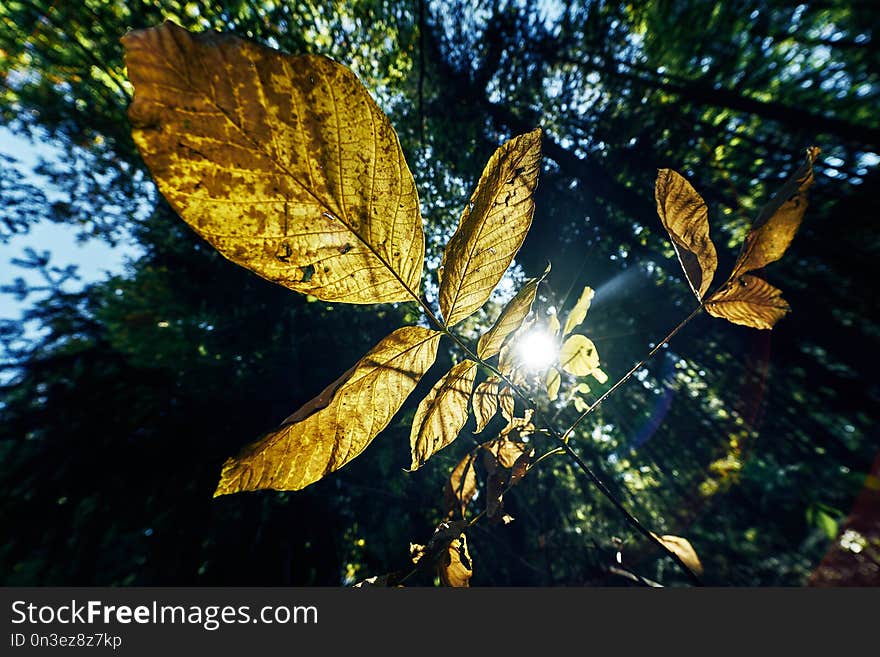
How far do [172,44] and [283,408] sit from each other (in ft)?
10.9

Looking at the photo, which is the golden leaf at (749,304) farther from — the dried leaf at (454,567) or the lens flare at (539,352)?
the dried leaf at (454,567)

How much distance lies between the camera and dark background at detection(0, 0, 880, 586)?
2611mm

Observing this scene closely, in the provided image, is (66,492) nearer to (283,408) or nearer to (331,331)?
(283,408)

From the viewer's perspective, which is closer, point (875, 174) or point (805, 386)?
point (875, 174)

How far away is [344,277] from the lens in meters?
0.26

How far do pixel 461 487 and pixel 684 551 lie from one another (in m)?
0.31

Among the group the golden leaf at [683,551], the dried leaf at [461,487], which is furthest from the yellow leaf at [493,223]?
the golden leaf at [683,551]

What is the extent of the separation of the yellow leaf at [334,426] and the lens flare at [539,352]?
0.49 feet

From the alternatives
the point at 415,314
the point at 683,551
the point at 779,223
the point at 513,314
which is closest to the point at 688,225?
the point at 779,223

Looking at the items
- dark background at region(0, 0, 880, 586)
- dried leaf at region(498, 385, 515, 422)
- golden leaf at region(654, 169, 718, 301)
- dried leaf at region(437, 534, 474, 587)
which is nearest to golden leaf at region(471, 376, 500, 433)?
dried leaf at region(498, 385, 515, 422)

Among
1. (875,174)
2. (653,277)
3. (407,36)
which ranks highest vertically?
(407,36)

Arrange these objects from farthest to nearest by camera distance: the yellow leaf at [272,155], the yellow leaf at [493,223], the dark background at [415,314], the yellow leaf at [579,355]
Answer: the dark background at [415,314]
the yellow leaf at [579,355]
the yellow leaf at [493,223]
the yellow leaf at [272,155]

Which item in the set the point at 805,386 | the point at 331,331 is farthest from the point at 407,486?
the point at 805,386

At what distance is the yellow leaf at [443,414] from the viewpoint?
340 millimetres
